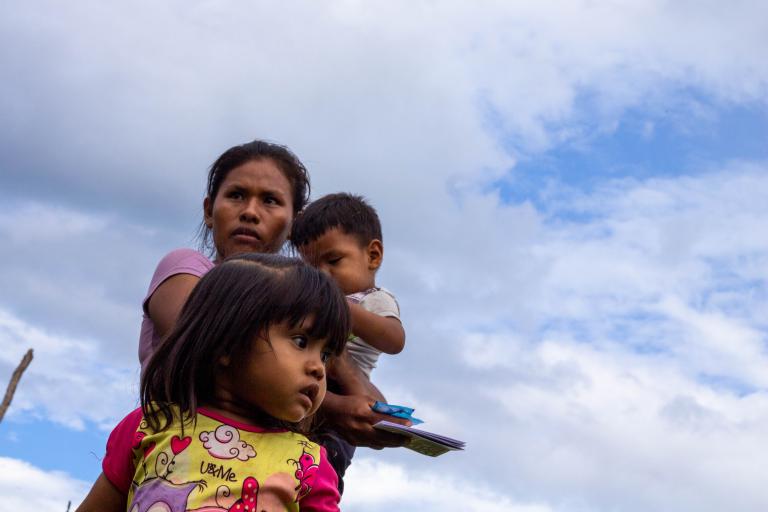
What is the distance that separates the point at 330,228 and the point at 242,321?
211 cm

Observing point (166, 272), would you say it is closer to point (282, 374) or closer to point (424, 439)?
point (282, 374)

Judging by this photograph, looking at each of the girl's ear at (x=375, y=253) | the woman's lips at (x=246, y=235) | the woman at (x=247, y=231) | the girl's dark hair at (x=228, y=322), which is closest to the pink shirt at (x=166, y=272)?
the woman at (x=247, y=231)

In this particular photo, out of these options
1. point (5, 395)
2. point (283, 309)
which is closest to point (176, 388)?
point (283, 309)

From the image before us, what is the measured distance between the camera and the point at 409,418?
428 centimetres

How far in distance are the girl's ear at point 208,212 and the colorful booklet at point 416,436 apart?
1.53 metres

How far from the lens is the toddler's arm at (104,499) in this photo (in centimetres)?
367

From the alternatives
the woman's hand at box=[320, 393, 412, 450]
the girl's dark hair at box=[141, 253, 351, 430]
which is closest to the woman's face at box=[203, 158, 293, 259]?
the woman's hand at box=[320, 393, 412, 450]

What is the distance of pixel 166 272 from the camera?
13.9 feet

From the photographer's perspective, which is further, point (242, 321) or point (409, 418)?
point (409, 418)

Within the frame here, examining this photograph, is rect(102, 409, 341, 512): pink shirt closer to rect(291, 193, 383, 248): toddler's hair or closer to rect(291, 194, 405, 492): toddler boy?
rect(291, 194, 405, 492): toddler boy

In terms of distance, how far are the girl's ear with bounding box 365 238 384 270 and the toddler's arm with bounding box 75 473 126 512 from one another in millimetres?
2300

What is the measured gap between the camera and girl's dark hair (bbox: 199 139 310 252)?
5.20 meters

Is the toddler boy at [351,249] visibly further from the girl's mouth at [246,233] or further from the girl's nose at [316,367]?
the girl's nose at [316,367]

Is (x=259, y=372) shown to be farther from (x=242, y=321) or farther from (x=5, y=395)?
(x=5, y=395)
